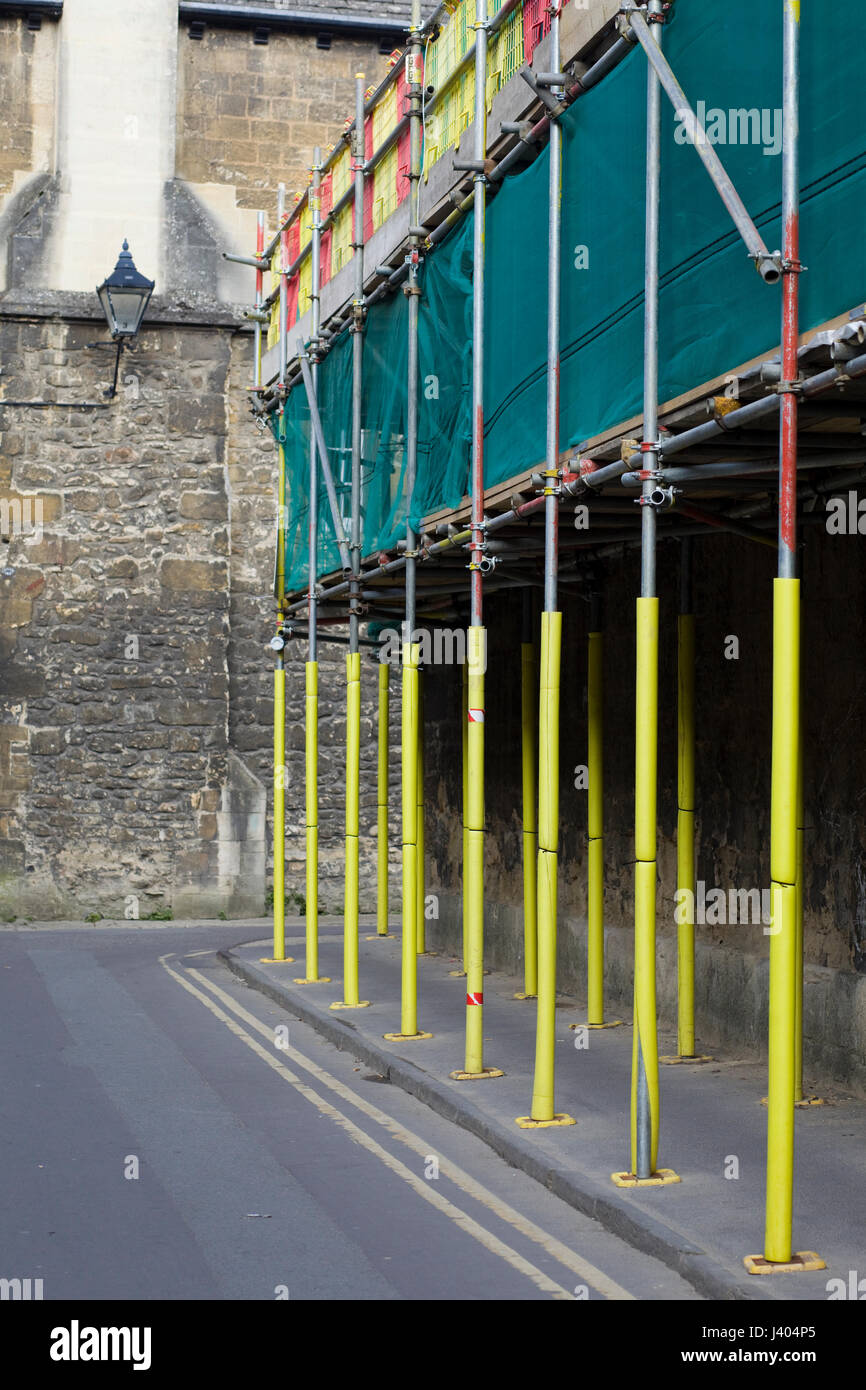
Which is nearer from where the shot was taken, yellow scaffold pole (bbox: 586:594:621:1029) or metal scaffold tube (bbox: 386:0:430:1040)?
metal scaffold tube (bbox: 386:0:430:1040)

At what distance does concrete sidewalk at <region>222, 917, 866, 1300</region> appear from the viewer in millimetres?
6180

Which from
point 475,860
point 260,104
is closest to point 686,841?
point 475,860

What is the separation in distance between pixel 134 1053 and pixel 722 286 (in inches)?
266

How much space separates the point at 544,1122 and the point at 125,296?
46.1ft

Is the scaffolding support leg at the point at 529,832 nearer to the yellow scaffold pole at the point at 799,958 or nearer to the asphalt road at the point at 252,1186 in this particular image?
the asphalt road at the point at 252,1186

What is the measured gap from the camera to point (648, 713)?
721 centimetres

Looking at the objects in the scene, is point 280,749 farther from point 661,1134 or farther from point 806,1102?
point 661,1134

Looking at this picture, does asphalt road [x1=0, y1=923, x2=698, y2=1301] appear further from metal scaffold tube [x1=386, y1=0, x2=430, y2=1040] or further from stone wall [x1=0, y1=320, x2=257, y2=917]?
stone wall [x1=0, y1=320, x2=257, y2=917]

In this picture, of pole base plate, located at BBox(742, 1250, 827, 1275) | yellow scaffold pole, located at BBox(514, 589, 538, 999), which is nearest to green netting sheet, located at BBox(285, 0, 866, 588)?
yellow scaffold pole, located at BBox(514, 589, 538, 999)

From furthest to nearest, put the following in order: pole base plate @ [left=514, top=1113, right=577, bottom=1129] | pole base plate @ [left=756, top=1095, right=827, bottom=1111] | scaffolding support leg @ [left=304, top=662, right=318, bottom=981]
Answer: scaffolding support leg @ [left=304, top=662, right=318, bottom=981], pole base plate @ [left=756, top=1095, right=827, bottom=1111], pole base plate @ [left=514, top=1113, right=577, bottom=1129]

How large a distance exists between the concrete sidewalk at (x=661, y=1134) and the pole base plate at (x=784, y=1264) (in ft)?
0.12

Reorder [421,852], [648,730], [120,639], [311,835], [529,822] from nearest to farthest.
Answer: [648,730]
[529,822]
[311,835]
[421,852]
[120,639]

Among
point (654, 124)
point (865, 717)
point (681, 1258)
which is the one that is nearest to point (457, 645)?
point (865, 717)
